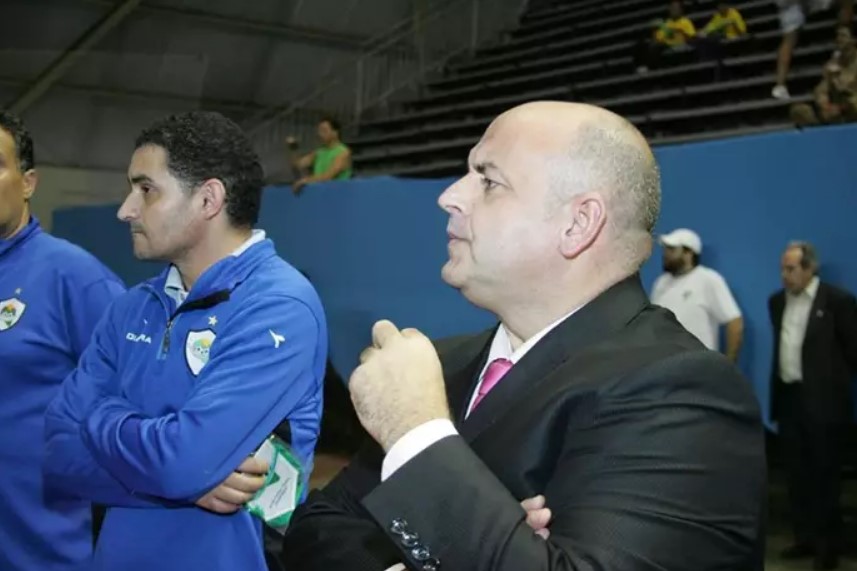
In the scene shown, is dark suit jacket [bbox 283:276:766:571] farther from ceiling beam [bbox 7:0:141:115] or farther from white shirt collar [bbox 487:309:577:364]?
ceiling beam [bbox 7:0:141:115]

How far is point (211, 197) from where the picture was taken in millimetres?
1682

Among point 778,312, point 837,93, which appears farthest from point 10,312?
point 837,93

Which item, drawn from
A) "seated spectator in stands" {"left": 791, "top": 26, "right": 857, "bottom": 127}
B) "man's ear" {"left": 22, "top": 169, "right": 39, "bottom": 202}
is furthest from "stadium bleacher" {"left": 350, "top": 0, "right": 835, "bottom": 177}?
"man's ear" {"left": 22, "top": 169, "right": 39, "bottom": 202}

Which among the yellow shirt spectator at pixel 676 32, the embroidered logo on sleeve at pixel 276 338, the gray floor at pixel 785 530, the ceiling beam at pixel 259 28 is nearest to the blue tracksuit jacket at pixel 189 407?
the embroidered logo on sleeve at pixel 276 338

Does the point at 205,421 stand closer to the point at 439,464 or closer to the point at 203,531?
the point at 203,531

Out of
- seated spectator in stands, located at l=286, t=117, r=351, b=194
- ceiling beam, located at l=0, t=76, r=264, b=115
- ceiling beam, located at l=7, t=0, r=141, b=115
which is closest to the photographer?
seated spectator in stands, located at l=286, t=117, r=351, b=194

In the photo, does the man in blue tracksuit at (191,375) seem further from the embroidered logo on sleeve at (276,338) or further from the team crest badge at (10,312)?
the team crest badge at (10,312)

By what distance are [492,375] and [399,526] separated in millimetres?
320

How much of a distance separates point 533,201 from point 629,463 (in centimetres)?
34

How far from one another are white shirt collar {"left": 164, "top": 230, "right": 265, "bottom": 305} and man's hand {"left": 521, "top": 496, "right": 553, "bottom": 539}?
853mm

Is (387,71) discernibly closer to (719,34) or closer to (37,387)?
(719,34)

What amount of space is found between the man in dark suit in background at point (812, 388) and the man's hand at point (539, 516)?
10.3 feet

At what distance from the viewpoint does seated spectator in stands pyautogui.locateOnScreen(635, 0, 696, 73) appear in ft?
28.9

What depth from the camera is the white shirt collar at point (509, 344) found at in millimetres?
1157
